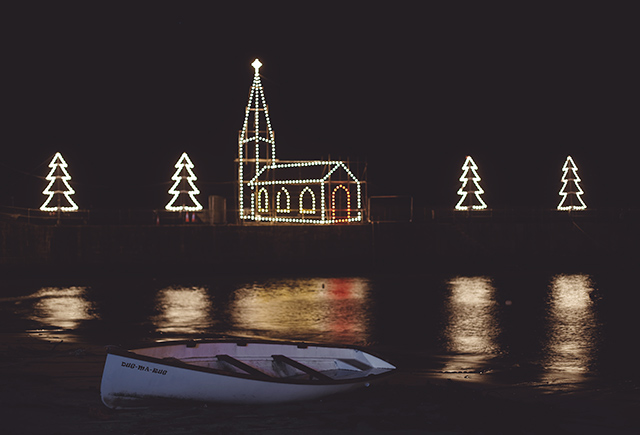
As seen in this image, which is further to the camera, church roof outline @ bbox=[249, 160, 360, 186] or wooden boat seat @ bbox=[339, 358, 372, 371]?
church roof outline @ bbox=[249, 160, 360, 186]

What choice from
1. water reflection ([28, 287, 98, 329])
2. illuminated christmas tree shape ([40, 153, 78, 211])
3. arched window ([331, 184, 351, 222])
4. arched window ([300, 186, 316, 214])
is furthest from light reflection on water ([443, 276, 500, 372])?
illuminated christmas tree shape ([40, 153, 78, 211])

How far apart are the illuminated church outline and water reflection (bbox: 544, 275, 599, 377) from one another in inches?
580

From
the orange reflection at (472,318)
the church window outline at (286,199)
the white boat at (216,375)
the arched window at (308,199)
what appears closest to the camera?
the white boat at (216,375)

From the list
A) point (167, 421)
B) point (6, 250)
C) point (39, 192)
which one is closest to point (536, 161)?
point (39, 192)

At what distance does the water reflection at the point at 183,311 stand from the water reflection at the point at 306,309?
44.4 inches

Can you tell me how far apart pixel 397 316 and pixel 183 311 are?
830 centimetres

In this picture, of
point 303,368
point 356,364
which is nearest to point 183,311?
point 356,364

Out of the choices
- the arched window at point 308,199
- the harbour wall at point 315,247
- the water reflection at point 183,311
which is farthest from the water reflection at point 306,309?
the arched window at point 308,199

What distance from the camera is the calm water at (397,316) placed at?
17125 millimetres

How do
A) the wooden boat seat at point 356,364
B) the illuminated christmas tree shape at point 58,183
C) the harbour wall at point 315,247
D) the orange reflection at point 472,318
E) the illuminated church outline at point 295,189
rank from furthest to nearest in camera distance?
the illuminated church outline at point 295,189, the illuminated christmas tree shape at point 58,183, the harbour wall at point 315,247, the orange reflection at point 472,318, the wooden boat seat at point 356,364

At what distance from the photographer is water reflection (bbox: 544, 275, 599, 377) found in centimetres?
1602

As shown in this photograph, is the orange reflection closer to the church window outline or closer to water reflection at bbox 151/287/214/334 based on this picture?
water reflection at bbox 151/287/214/334

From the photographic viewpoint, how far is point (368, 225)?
134 ft

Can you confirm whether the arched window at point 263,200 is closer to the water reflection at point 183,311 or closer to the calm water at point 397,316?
the calm water at point 397,316
